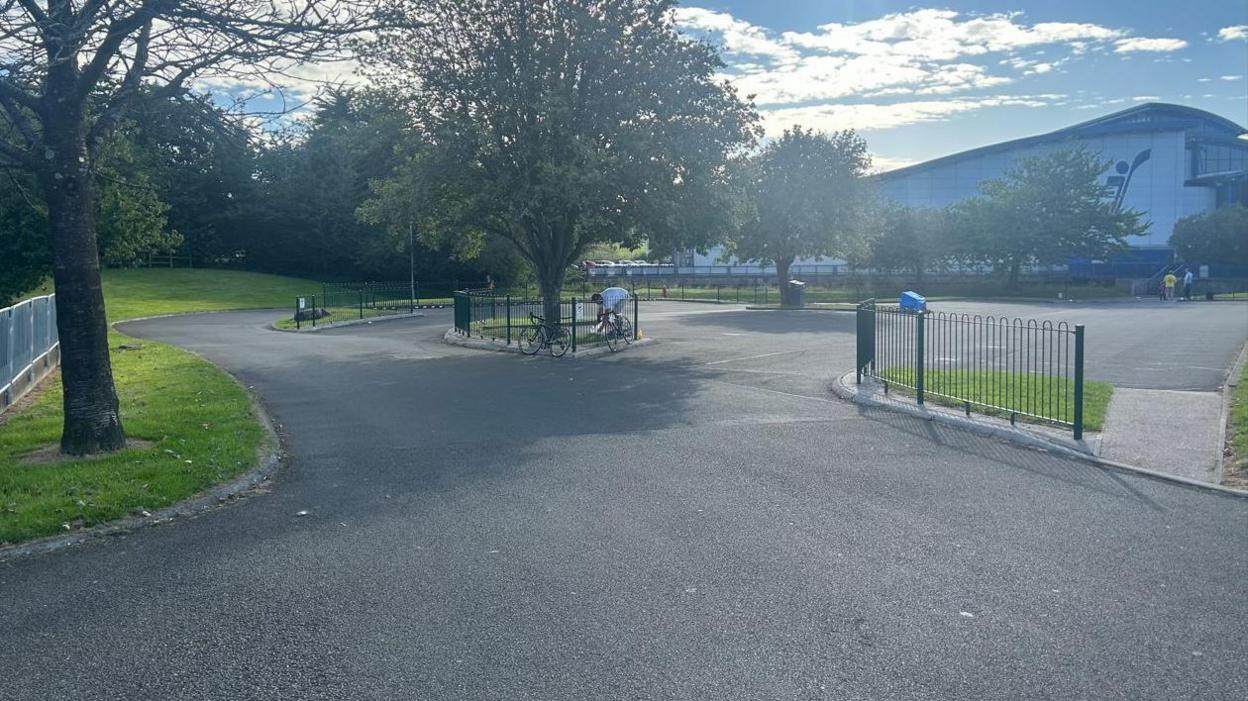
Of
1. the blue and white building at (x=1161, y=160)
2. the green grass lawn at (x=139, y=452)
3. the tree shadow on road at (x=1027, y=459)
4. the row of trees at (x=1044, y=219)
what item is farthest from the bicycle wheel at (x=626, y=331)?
the blue and white building at (x=1161, y=160)

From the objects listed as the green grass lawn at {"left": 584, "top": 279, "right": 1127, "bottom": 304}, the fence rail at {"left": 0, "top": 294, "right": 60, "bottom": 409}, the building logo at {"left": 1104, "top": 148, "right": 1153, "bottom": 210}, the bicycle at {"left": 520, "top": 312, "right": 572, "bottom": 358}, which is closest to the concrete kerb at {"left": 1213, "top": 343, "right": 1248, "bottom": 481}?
the bicycle at {"left": 520, "top": 312, "right": 572, "bottom": 358}

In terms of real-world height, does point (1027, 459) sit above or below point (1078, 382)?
below

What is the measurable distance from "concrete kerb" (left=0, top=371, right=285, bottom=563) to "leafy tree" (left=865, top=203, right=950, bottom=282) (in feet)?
179

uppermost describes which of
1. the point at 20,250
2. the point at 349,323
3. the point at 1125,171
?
the point at 1125,171

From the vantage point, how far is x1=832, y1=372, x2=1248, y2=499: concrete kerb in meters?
9.00

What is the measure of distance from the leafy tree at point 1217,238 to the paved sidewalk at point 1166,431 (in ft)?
211

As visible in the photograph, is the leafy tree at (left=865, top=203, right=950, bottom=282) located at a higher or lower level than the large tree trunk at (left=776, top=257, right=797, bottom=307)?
higher

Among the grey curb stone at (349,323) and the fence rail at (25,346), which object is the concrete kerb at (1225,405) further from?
the grey curb stone at (349,323)

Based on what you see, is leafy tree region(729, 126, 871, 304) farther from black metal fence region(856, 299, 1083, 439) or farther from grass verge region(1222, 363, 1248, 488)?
grass verge region(1222, 363, 1248, 488)

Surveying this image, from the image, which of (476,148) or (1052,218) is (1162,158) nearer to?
(1052,218)

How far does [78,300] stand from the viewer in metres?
9.85

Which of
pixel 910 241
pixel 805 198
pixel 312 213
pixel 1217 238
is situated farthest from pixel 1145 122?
pixel 312 213

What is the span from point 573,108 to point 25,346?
500 inches

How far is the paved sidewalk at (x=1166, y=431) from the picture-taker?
979 cm
